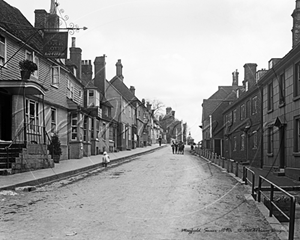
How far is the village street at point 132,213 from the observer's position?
6.93 m

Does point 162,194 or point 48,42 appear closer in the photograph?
point 162,194

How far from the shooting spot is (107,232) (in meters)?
6.95

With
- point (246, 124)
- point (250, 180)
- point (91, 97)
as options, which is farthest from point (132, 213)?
point (91, 97)

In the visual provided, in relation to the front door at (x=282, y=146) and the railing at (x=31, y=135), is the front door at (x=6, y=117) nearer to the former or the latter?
the railing at (x=31, y=135)

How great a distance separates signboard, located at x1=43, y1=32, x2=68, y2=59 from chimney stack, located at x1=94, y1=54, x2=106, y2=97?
94.1 feet

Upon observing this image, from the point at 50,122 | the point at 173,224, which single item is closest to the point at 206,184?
the point at 173,224

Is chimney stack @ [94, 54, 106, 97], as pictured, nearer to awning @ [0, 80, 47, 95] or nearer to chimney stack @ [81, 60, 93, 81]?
chimney stack @ [81, 60, 93, 81]

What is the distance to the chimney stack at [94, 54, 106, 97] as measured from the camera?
1801 inches

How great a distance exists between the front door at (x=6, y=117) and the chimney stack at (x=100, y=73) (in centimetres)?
2676

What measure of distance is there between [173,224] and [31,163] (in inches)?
471

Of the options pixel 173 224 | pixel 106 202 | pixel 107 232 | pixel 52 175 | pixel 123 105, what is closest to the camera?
pixel 107 232

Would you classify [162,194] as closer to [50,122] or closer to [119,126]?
[50,122]

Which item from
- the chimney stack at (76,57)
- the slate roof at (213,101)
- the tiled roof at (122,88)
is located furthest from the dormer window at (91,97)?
the slate roof at (213,101)

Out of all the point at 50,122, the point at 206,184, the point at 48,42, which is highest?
the point at 48,42
